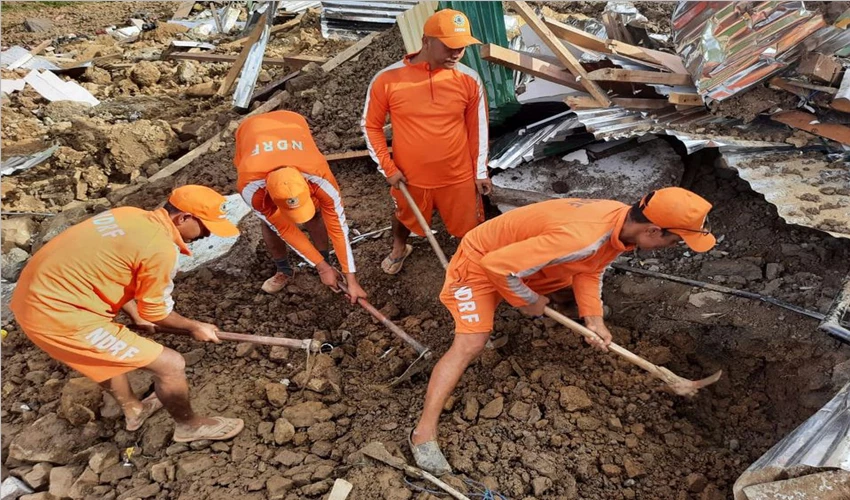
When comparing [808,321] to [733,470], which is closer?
[733,470]

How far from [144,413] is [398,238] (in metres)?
2.26

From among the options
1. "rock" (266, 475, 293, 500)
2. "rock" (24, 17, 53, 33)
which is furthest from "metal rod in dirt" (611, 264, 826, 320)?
"rock" (24, 17, 53, 33)

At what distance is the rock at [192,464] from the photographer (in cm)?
351

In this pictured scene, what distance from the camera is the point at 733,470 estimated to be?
11.2 feet

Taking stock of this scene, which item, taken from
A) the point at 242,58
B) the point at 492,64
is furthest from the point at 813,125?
the point at 242,58

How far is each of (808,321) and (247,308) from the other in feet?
13.0

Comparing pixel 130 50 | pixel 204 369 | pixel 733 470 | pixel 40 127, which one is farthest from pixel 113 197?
pixel 733 470

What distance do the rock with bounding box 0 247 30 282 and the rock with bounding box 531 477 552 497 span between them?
190 inches

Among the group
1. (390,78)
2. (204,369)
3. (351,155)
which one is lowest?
(204,369)

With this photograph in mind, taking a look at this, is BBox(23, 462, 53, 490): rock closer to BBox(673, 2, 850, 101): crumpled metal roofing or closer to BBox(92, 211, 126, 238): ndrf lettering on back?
BBox(92, 211, 126, 238): ndrf lettering on back

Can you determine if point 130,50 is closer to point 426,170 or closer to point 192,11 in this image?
point 192,11

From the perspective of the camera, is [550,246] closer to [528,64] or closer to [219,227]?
[219,227]

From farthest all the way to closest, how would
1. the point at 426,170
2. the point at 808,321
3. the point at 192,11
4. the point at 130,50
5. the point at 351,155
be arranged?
the point at 192,11, the point at 130,50, the point at 351,155, the point at 426,170, the point at 808,321

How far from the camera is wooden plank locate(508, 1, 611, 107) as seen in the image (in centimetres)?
488
